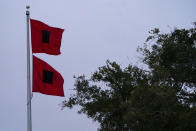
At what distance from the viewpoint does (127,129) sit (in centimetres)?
1382

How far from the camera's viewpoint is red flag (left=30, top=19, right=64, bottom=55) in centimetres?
1307

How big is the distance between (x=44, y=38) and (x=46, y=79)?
62.2 inches

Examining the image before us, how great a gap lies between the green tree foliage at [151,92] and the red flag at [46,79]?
84.8 inches

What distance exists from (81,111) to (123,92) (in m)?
2.57

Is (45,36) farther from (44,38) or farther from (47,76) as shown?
(47,76)

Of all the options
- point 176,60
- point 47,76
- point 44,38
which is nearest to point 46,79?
point 47,76

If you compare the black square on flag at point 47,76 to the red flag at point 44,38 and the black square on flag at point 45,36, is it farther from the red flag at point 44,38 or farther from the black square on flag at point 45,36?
the black square on flag at point 45,36

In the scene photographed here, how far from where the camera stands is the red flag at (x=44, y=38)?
42.9 ft

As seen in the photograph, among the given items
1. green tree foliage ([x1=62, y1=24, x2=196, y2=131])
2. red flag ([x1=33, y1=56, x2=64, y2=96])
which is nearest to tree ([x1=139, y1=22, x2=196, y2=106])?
green tree foliage ([x1=62, y1=24, x2=196, y2=131])

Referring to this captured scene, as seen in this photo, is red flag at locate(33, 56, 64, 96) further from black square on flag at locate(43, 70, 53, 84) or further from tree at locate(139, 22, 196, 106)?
tree at locate(139, 22, 196, 106)

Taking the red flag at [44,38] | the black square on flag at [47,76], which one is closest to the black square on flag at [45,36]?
the red flag at [44,38]

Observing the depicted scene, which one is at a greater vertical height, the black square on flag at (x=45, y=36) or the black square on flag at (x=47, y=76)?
the black square on flag at (x=45, y=36)

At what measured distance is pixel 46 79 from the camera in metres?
12.8

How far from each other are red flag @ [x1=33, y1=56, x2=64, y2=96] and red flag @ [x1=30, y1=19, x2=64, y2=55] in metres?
0.51
